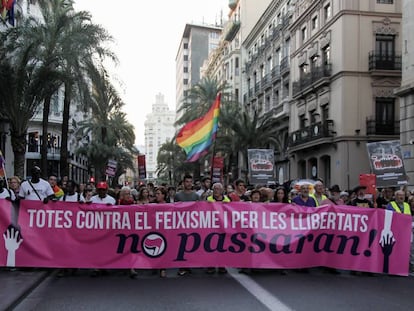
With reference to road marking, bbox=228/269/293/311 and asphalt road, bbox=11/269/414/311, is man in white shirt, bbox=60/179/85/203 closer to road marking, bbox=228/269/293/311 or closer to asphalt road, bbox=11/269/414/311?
asphalt road, bbox=11/269/414/311

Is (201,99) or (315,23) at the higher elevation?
(315,23)

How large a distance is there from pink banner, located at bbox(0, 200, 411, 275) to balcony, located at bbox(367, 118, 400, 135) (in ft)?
76.2

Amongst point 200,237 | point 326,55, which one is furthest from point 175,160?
point 200,237

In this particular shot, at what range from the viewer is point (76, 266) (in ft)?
27.4

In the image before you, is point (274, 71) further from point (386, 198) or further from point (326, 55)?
point (386, 198)

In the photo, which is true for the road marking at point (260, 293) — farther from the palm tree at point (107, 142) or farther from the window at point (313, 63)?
the palm tree at point (107, 142)

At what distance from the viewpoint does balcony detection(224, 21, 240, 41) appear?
60200mm

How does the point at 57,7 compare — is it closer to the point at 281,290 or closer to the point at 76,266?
the point at 76,266

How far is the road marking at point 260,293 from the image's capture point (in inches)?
254

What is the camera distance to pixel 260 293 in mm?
7230

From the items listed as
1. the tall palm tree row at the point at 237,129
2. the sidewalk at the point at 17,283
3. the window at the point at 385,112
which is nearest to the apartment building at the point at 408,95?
the window at the point at 385,112

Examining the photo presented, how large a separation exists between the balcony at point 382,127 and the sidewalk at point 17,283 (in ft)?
83.8

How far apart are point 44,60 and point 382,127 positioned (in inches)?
781

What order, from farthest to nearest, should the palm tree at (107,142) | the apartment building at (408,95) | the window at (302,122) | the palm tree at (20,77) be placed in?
1. the palm tree at (107,142)
2. the window at (302,122)
3. the apartment building at (408,95)
4. the palm tree at (20,77)
